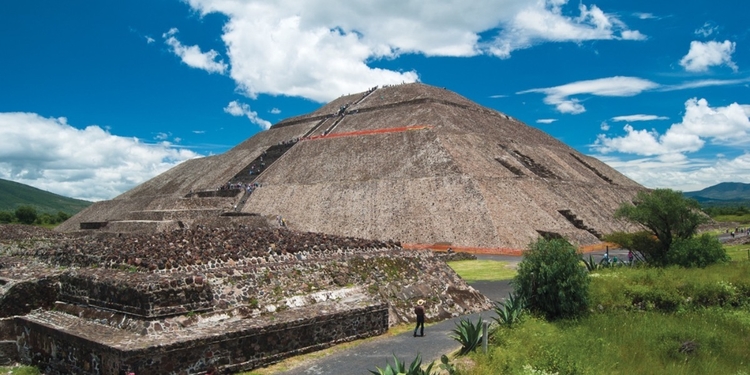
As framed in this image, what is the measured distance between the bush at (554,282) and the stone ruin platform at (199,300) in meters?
3.02

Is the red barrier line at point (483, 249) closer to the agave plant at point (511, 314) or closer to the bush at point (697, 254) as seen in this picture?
the bush at point (697, 254)

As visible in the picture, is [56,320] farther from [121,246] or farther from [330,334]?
[330,334]

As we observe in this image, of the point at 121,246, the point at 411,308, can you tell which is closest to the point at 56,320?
the point at 121,246

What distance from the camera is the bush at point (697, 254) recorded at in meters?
20.4

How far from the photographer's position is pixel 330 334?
12.8 m

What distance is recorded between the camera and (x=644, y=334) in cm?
1143

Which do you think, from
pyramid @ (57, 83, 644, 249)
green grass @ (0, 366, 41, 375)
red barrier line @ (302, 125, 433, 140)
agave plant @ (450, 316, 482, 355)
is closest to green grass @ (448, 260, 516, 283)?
pyramid @ (57, 83, 644, 249)

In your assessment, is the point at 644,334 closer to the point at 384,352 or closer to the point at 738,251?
the point at 384,352

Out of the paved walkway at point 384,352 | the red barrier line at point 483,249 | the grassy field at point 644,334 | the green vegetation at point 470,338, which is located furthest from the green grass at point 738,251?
the green vegetation at point 470,338

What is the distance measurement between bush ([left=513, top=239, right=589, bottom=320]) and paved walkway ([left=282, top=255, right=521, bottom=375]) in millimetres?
2223

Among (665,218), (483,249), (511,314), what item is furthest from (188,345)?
(483,249)

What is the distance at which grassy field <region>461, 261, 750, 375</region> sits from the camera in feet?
31.4

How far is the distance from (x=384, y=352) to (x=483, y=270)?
14.8 meters

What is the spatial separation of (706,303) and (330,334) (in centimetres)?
920
